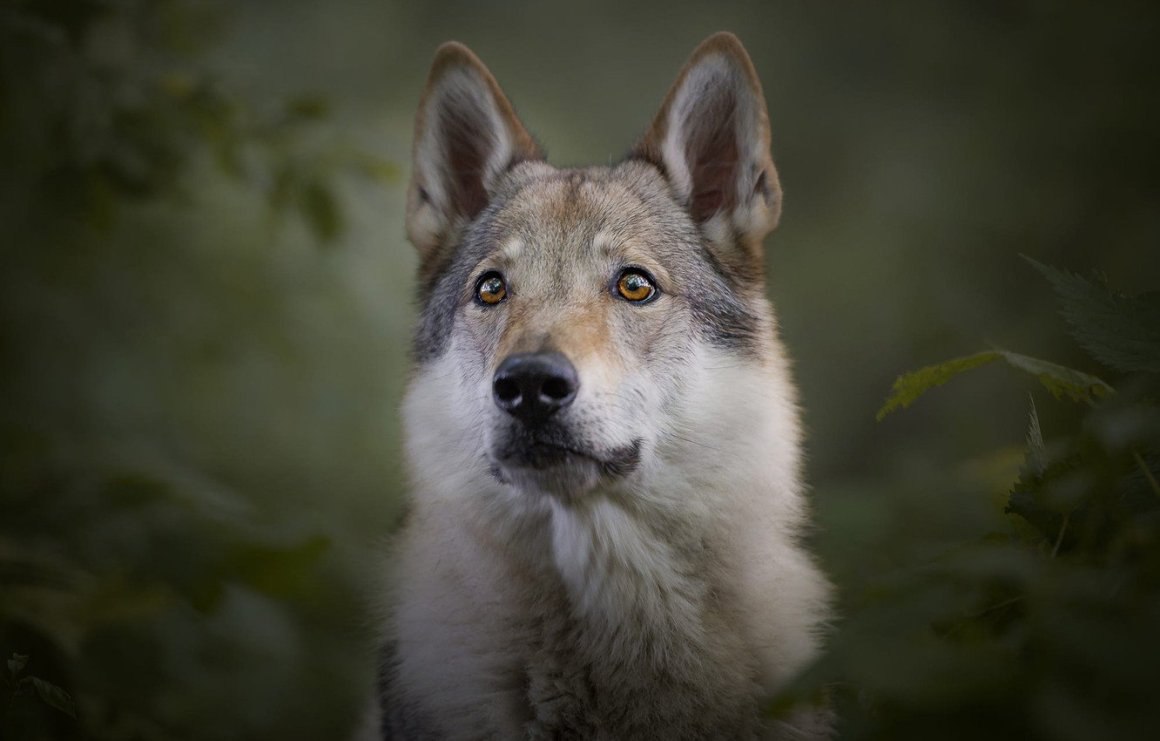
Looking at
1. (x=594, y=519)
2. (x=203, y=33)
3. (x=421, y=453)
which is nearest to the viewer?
(x=594, y=519)

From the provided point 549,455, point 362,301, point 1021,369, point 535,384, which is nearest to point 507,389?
point 535,384

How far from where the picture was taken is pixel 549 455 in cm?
261

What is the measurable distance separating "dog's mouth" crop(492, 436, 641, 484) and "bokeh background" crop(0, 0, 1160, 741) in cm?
66

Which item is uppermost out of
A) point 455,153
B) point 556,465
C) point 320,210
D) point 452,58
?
point 452,58

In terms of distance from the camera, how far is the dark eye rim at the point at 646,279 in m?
3.04

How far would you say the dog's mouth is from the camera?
260 centimetres

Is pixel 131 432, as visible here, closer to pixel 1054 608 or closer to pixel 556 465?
pixel 556 465

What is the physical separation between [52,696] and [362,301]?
4.34 m

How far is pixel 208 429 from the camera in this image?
253 inches

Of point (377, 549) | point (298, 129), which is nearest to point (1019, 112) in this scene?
point (298, 129)

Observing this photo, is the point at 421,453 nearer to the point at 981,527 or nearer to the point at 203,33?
the point at 981,527

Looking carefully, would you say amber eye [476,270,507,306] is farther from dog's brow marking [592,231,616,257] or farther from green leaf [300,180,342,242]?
green leaf [300,180,342,242]

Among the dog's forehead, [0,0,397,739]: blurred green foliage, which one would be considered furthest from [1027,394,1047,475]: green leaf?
[0,0,397,739]: blurred green foliage

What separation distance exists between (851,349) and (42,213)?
19.9ft
